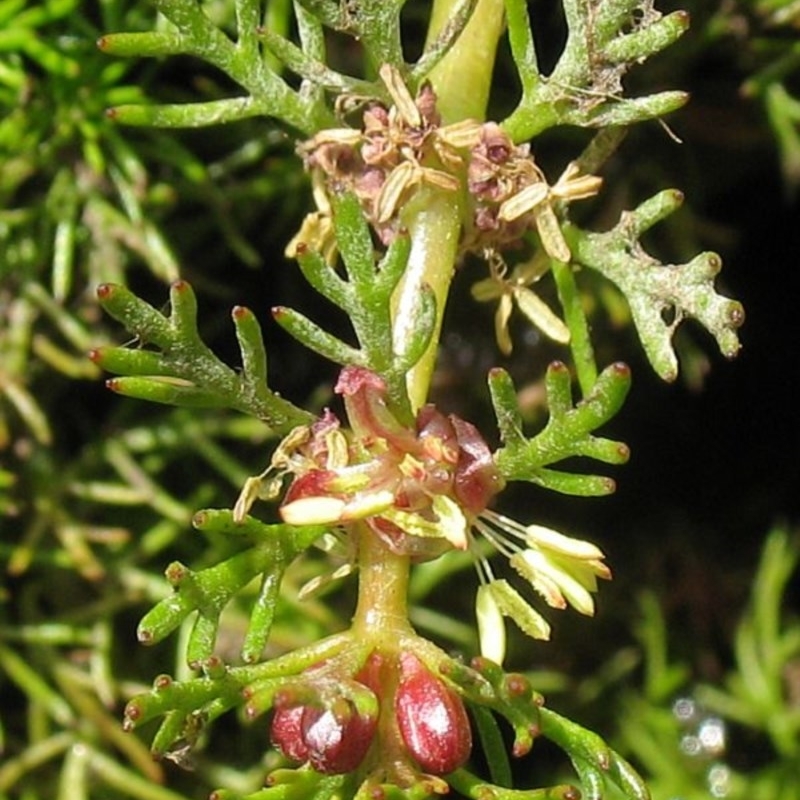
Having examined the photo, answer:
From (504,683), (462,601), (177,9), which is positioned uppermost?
(177,9)

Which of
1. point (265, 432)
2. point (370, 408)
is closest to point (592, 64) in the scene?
point (370, 408)

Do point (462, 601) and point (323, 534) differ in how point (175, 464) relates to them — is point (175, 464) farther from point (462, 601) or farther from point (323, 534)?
point (323, 534)

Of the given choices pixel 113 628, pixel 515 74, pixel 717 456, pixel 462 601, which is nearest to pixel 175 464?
pixel 113 628

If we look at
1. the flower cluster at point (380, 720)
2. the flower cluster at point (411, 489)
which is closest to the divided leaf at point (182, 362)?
the flower cluster at point (411, 489)

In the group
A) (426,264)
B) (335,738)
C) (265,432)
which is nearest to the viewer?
(335,738)

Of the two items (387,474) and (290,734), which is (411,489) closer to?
(387,474)

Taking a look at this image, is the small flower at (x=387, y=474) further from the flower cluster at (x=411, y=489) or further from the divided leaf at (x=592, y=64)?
the divided leaf at (x=592, y=64)

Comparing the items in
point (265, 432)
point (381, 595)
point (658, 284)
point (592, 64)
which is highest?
point (592, 64)
